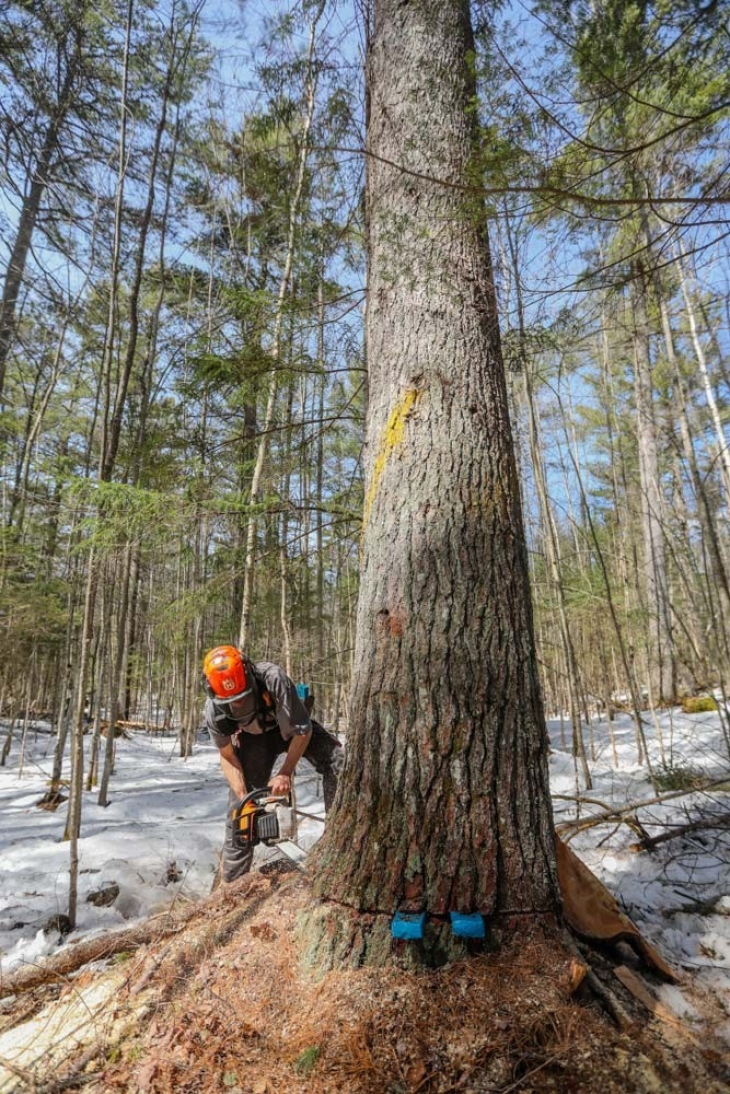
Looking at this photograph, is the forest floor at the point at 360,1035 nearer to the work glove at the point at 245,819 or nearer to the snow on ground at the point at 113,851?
the work glove at the point at 245,819

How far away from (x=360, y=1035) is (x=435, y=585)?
1297 mm

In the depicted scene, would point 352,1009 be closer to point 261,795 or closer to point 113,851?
point 261,795

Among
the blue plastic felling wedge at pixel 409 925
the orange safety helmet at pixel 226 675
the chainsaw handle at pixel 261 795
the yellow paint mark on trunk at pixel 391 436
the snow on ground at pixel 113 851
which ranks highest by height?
the yellow paint mark on trunk at pixel 391 436

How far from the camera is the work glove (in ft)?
8.66

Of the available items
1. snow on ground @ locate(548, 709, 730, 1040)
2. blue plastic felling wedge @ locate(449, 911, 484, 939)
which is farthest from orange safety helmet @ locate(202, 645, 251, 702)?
snow on ground @ locate(548, 709, 730, 1040)

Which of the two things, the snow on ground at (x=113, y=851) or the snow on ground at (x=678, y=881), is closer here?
the snow on ground at (x=678, y=881)

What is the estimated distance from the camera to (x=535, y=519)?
10391 millimetres

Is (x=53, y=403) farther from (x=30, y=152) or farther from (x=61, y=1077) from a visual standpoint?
(x=61, y=1077)

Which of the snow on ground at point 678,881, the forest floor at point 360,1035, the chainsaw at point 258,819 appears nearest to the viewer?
Answer: the forest floor at point 360,1035

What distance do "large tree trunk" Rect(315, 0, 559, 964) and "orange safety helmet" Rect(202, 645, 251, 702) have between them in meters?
1.23

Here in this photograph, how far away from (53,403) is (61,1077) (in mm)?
11861

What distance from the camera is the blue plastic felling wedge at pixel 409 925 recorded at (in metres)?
1.62

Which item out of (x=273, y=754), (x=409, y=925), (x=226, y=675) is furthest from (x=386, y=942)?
(x=273, y=754)

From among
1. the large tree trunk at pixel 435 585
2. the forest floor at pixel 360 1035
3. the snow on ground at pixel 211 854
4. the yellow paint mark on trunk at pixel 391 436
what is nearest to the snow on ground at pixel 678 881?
the snow on ground at pixel 211 854
